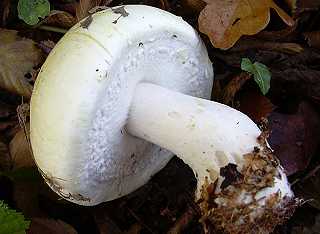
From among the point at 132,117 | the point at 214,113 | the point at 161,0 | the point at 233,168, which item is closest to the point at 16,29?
the point at 161,0

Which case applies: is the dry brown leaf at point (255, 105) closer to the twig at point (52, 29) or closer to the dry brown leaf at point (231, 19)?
the dry brown leaf at point (231, 19)

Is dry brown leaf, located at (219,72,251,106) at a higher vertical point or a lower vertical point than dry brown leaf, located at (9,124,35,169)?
higher

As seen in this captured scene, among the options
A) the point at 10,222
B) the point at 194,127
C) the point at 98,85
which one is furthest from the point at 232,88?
the point at 10,222

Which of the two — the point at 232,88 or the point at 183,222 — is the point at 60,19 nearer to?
the point at 232,88

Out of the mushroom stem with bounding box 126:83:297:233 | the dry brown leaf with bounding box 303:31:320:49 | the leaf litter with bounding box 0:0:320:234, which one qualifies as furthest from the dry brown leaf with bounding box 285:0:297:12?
the mushroom stem with bounding box 126:83:297:233

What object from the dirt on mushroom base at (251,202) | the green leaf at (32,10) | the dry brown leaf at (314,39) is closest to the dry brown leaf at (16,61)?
the green leaf at (32,10)

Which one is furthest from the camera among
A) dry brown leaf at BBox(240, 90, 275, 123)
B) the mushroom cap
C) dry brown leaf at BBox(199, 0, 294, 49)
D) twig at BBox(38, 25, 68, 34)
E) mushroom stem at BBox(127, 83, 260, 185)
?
twig at BBox(38, 25, 68, 34)

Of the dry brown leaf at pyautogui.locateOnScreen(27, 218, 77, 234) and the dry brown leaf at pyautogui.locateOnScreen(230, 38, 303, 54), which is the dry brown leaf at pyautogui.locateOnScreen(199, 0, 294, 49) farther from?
the dry brown leaf at pyautogui.locateOnScreen(27, 218, 77, 234)
